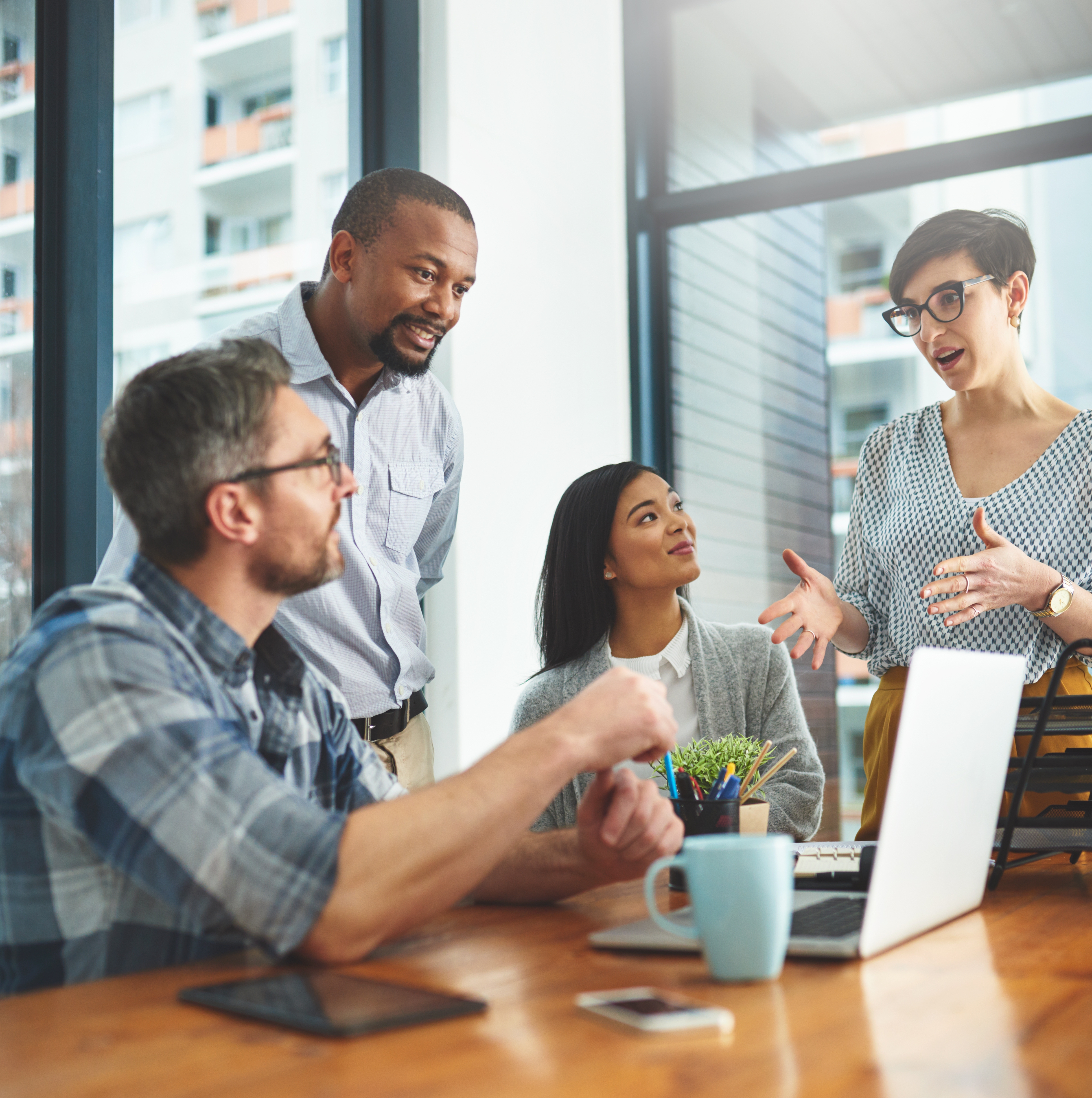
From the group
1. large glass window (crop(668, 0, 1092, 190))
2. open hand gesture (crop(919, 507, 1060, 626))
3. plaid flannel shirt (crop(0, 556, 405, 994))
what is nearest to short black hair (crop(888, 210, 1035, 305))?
open hand gesture (crop(919, 507, 1060, 626))

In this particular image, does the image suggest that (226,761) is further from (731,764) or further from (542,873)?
(731,764)

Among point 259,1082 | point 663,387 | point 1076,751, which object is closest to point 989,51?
point 663,387

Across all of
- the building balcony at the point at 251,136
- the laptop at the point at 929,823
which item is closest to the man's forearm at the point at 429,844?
the laptop at the point at 929,823

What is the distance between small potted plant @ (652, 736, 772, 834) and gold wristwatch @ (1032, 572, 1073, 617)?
488 mm

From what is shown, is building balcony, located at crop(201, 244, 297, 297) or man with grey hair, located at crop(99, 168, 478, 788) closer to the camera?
man with grey hair, located at crop(99, 168, 478, 788)

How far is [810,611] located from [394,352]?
0.90 m

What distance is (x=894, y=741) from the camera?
1934 millimetres

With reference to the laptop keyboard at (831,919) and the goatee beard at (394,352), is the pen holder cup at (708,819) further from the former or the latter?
the goatee beard at (394,352)

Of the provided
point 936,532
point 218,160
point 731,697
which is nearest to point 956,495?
point 936,532

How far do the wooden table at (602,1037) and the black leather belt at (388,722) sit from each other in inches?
47.4

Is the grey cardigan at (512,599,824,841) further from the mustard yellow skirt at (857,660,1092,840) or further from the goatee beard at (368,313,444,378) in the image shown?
the goatee beard at (368,313,444,378)

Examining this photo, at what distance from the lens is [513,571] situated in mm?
3291

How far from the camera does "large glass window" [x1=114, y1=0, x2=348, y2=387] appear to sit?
94.0 inches

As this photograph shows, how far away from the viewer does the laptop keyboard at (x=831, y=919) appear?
1.00 meters
